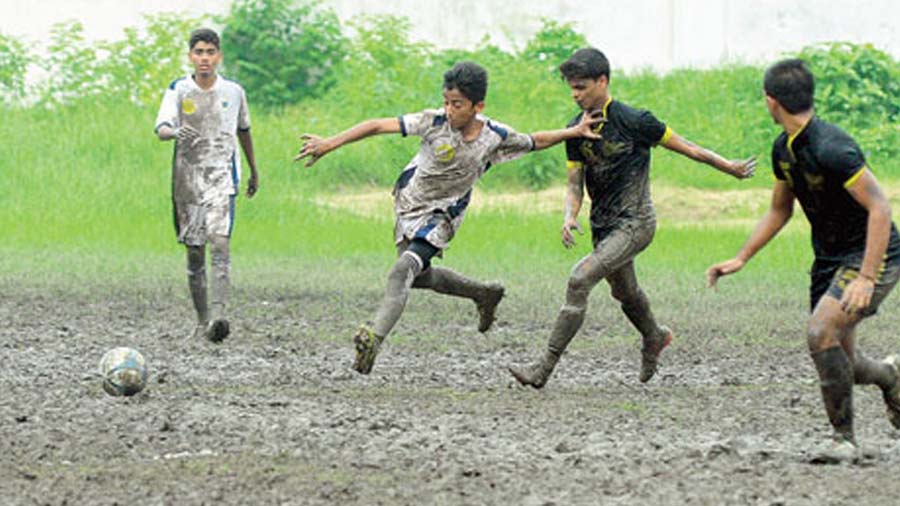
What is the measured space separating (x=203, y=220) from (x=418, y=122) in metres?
2.47

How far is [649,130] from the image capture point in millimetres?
10203

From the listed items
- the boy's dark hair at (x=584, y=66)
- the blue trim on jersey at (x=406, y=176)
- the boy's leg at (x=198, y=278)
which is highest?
the boy's dark hair at (x=584, y=66)

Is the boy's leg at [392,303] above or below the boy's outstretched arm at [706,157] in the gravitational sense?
below

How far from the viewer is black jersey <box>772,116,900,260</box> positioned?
7.75 metres

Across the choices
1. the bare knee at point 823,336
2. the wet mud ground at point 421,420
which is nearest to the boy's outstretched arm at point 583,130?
the wet mud ground at point 421,420

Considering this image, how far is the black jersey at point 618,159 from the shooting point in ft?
33.5

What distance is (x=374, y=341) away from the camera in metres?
9.80

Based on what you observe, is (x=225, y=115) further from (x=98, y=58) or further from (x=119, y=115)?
(x=98, y=58)

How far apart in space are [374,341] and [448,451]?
1926mm

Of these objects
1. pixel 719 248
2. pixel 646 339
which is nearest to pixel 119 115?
pixel 719 248

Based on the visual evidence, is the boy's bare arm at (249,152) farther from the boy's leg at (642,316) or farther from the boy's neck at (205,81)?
the boy's leg at (642,316)

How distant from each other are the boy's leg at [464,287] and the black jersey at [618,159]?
96 cm

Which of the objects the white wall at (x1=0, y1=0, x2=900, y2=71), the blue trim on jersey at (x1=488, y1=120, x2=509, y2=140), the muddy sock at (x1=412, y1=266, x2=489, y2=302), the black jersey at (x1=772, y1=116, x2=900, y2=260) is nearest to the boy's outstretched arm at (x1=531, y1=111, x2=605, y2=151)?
the blue trim on jersey at (x1=488, y1=120, x2=509, y2=140)

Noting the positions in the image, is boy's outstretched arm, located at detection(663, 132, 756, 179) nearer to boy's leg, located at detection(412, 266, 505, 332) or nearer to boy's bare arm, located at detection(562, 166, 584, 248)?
boy's bare arm, located at detection(562, 166, 584, 248)
